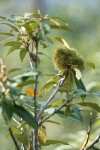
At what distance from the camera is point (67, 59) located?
1.72 meters

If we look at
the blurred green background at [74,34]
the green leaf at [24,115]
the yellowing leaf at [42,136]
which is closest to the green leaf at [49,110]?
the yellowing leaf at [42,136]

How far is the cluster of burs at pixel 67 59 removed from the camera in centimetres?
172

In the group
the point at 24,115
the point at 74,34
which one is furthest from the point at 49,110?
the point at 74,34

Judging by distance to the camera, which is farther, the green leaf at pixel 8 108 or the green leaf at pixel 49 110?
the green leaf at pixel 49 110

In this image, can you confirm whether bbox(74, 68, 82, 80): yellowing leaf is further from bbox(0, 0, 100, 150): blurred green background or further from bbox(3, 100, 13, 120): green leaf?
bbox(0, 0, 100, 150): blurred green background

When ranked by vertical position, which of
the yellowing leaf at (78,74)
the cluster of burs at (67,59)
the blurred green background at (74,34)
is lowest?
the yellowing leaf at (78,74)

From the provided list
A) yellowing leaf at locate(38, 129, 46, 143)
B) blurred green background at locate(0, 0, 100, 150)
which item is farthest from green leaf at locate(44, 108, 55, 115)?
blurred green background at locate(0, 0, 100, 150)

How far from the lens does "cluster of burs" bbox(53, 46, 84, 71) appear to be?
67.6 inches

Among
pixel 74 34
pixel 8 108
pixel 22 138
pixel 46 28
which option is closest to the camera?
pixel 8 108

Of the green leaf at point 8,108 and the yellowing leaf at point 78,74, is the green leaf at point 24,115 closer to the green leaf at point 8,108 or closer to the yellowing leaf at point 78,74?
the green leaf at point 8,108

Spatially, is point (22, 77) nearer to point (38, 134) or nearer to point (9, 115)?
point (9, 115)

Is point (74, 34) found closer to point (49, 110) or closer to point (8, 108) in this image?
point (49, 110)

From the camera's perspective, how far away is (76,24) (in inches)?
296

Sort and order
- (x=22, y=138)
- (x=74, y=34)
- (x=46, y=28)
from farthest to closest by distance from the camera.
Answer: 1. (x=74, y=34)
2. (x=22, y=138)
3. (x=46, y=28)
